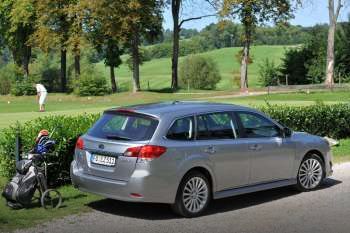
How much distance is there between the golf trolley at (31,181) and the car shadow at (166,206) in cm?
78

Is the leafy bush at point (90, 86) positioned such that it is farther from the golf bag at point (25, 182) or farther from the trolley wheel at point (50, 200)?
the golf bag at point (25, 182)

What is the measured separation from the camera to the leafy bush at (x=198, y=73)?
289ft

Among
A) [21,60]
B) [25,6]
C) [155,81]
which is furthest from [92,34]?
[155,81]

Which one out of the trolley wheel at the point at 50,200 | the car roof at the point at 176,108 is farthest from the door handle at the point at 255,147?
the trolley wheel at the point at 50,200

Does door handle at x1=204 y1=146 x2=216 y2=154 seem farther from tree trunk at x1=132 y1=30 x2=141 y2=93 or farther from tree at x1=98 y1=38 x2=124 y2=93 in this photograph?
tree at x1=98 y1=38 x2=124 y2=93

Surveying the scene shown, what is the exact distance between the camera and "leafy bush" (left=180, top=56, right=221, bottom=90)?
88062 mm

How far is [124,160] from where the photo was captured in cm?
848

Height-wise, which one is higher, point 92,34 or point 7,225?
point 92,34

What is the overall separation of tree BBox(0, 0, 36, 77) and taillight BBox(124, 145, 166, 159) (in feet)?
178

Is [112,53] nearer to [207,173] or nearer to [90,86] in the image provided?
[90,86]

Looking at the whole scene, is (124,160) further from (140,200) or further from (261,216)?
(261,216)

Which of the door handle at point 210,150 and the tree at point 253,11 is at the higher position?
the tree at point 253,11

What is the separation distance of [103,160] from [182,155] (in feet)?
3.59

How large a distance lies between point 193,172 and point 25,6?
54.6 meters
